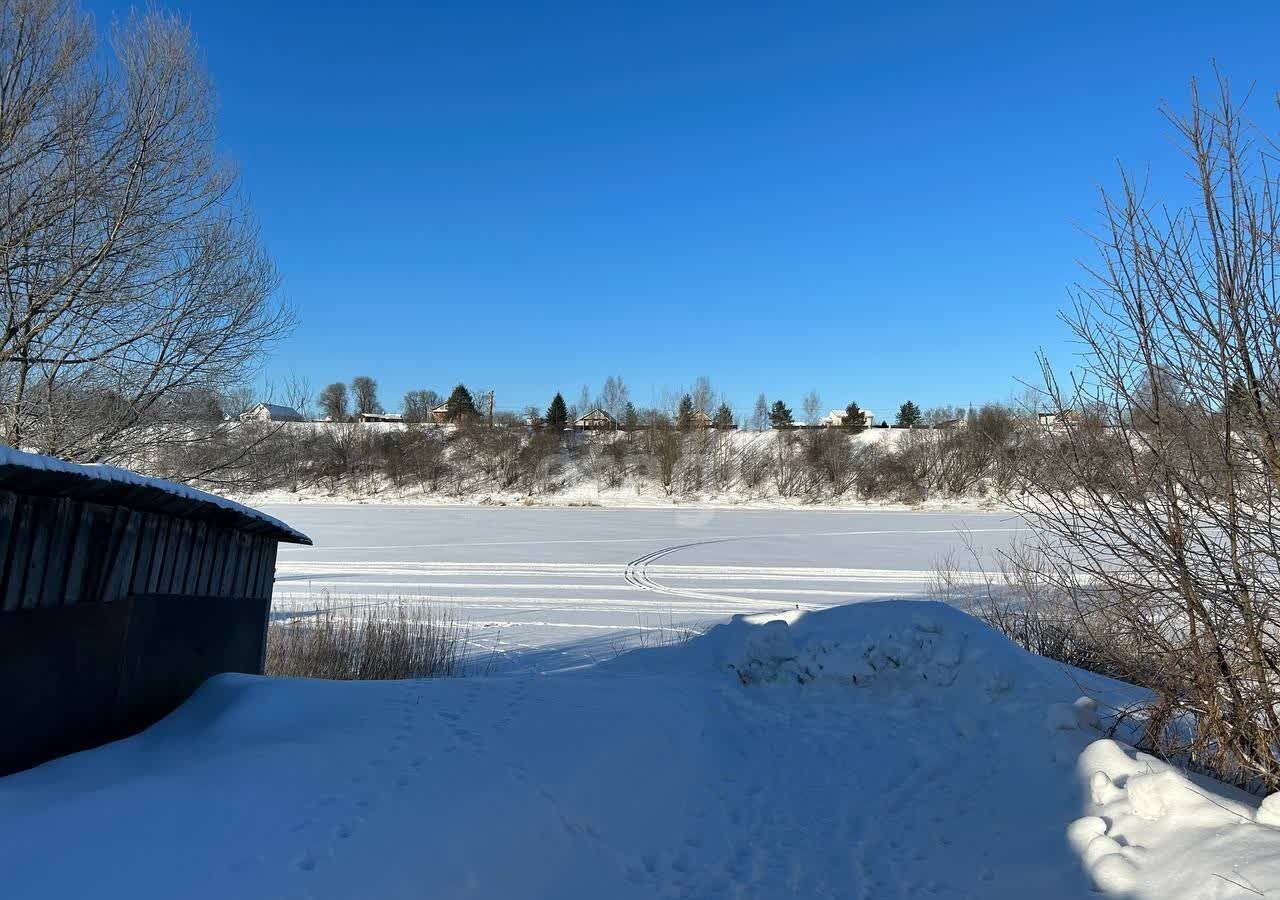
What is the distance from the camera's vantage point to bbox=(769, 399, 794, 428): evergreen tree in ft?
181

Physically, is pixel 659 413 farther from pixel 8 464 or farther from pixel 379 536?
pixel 8 464

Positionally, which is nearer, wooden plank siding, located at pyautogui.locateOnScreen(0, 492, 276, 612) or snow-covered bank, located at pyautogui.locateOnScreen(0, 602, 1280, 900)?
snow-covered bank, located at pyautogui.locateOnScreen(0, 602, 1280, 900)

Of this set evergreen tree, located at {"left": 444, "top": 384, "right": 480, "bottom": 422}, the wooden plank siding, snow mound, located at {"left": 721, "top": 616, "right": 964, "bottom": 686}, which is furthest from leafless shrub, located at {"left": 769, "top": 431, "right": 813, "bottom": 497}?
the wooden plank siding

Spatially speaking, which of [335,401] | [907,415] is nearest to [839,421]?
[907,415]

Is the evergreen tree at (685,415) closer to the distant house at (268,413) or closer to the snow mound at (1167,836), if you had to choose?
the distant house at (268,413)

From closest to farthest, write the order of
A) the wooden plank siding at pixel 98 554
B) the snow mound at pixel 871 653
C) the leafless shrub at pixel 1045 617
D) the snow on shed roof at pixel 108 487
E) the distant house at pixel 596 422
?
the snow on shed roof at pixel 108 487 → the wooden plank siding at pixel 98 554 → the leafless shrub at pixel 1045 617 → the snow mound at pixel 871 653 → the distant house at pixel 596 422

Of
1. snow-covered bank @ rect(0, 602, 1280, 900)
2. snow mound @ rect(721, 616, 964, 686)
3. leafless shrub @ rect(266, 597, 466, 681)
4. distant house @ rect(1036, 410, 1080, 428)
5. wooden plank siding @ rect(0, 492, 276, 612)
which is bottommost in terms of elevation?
leafless shrub @ rect(266, 597, 466, 681)

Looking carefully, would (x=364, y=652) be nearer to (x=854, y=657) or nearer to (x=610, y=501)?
(x=854, y=657)

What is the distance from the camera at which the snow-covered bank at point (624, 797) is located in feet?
11.6

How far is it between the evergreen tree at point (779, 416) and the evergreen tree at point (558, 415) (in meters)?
13.8

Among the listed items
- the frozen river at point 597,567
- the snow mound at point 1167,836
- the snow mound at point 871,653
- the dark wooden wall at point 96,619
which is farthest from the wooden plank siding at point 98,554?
the snow mound at point 1167,836

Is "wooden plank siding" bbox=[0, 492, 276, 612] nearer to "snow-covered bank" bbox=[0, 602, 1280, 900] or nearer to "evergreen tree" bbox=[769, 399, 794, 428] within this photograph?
"snow-covered bank" bbox=[0, 602, 1280, 900]

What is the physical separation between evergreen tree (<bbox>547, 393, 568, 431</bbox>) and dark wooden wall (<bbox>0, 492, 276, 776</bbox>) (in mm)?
45744

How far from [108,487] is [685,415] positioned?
45.2m
